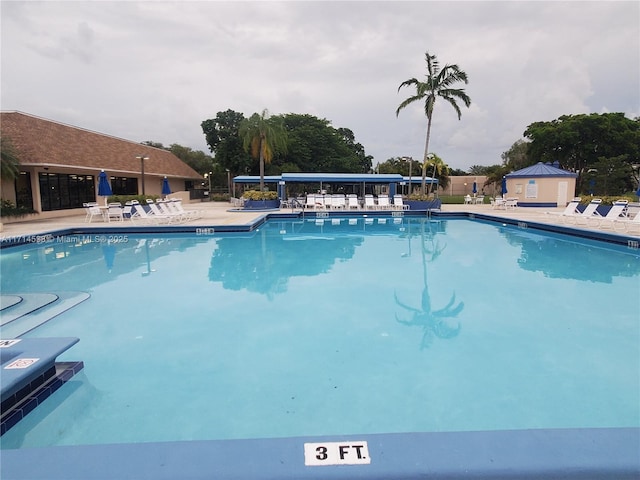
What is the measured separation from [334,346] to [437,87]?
19.3m

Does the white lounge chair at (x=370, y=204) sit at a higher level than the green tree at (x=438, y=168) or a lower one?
lower

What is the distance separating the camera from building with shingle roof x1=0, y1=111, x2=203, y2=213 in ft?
54.6

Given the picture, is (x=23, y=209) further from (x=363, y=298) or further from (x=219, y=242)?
(x=363, y=298)

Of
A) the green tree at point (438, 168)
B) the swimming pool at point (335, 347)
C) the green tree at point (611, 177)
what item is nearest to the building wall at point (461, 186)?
the green tree at point (438, 168)

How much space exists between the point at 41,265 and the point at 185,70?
1426 centimetres

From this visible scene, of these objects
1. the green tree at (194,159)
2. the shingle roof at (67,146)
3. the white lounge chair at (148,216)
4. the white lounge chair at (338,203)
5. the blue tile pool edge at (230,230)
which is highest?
the green tree at (194,159)

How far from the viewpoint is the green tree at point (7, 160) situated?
1388cm

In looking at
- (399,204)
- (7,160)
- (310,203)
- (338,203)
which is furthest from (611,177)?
(7,160)

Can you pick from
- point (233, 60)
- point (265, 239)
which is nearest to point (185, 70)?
point (233, 60)

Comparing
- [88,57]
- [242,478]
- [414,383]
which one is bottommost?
[414,383]

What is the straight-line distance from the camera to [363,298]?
6.04 meters

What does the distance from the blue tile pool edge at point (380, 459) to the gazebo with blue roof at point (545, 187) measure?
2631 centimetres

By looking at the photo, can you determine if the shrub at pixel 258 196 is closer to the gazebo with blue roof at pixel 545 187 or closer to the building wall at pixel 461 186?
the gazebo with blue roof at pixel 545 187

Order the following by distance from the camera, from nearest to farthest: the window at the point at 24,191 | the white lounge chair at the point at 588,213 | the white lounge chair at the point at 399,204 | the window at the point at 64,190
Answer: the white lounge chair at the point at 588,213 < the window at the point at 24,191 < the window at the point at 64,190 < the white lounge chair at the point at 399,204
